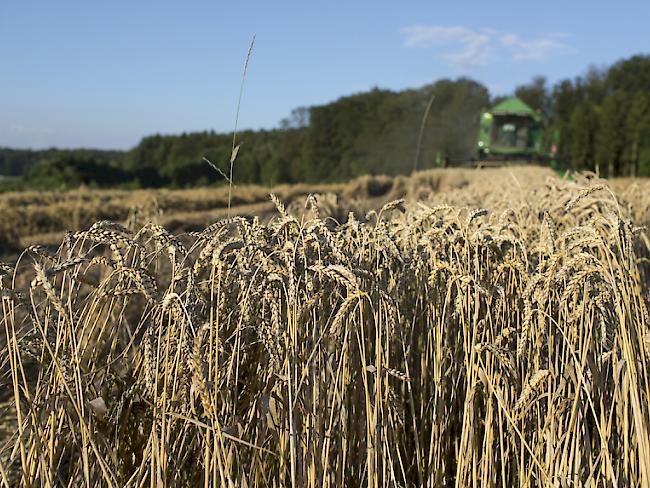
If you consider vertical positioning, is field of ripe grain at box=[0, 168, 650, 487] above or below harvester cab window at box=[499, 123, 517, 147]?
below

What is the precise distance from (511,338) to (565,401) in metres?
0.31

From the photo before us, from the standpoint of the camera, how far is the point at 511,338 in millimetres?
2092

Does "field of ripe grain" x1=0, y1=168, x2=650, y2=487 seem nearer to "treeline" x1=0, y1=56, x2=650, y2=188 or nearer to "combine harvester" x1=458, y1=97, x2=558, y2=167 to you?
"combine harvester" x1=458, y1=97, x2=558, y2=167

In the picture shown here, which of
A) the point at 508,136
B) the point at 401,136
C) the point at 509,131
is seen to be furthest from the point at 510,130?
the point at 401,136

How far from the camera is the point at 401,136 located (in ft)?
164

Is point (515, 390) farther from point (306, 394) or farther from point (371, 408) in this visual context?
point (306, 394)

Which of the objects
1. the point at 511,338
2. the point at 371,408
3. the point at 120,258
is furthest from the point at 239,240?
the point at 511,338

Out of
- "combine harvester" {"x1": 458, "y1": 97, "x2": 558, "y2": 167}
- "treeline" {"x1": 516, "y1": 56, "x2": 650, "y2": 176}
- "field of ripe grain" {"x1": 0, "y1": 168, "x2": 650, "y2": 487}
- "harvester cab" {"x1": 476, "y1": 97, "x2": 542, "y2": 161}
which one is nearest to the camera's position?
"field of ripe grain" {"x1": 0, "y1": 168, "x2": 650, "y2": 487}

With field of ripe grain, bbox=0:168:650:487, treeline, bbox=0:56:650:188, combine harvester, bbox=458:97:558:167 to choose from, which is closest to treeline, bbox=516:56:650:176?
treeline, bbox=0:56:650:188

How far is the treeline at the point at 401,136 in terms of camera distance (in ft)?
126

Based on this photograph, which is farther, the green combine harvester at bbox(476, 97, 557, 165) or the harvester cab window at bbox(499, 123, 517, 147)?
the harvester cab window at bbox(499, 123, 517, 147)

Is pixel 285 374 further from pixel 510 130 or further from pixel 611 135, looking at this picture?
pixel 611 135

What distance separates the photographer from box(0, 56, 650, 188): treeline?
126 feet

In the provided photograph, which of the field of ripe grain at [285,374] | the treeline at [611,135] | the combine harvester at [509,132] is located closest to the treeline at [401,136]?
the treeline at [611,135]
